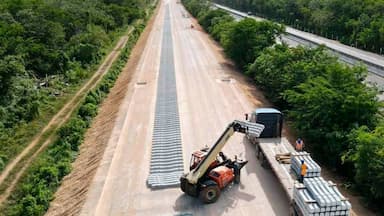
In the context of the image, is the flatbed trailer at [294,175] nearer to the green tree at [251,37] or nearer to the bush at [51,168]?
the bush at [51,168]

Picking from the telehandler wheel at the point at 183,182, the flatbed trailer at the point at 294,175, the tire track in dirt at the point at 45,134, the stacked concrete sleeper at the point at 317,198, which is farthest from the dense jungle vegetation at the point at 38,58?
the stacked concrete sleeper at the point at 317,198

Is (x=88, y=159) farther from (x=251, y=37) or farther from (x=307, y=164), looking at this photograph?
(x=251, y=37)

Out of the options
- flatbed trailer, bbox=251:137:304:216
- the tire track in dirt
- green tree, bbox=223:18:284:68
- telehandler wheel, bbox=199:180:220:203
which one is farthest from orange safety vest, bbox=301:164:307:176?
green tree, bbox=223:18:284:68

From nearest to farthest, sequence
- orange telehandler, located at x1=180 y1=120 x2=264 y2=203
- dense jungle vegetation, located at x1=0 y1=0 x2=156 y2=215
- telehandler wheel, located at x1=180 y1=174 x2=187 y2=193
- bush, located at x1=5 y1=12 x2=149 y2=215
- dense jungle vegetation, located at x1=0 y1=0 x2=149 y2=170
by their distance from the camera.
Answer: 1. orange telehandler, located at x1=180 y1=120 x2=264 y2=203
2. telehandler wheel, located at x1=180 y1=174 x2=187 y2=193
3. bush, located at x1=5 y1=12 x2=149 y2=215
4. dense jungle vegetation, located at x1=0 y1=0 x2=156 y2=215
5. dense jungle vegetation, located at x1=0 y1=0 x2=149 y2=170

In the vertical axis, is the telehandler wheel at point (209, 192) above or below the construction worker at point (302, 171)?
below

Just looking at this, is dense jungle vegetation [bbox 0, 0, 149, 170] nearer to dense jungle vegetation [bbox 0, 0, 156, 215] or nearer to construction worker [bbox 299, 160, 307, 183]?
dense jungle vegetation [bbox 0, 0, 156, 215]

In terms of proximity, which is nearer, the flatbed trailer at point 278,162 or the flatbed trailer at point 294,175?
the flatbed trailer at point 294,175
